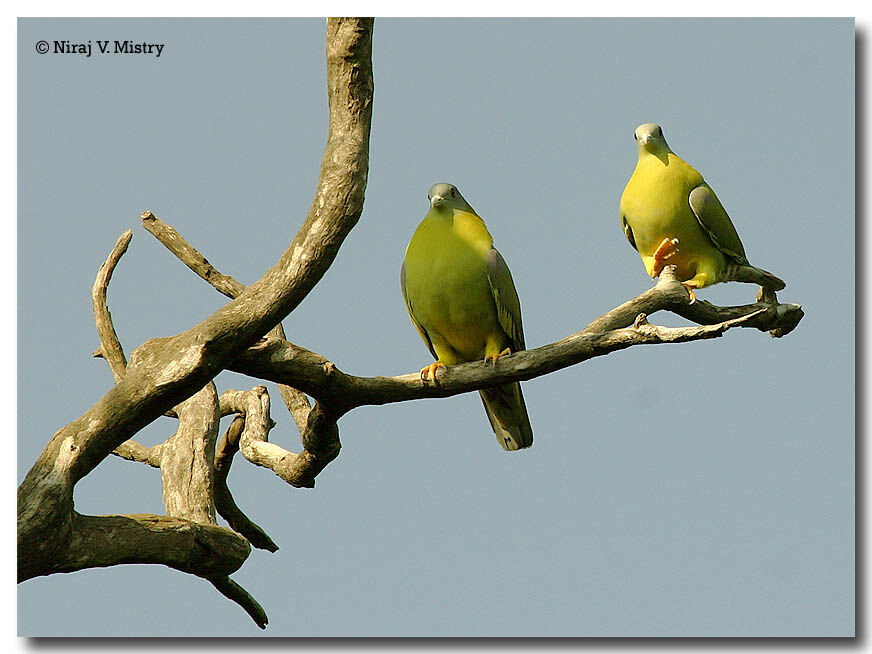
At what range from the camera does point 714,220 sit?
573cm

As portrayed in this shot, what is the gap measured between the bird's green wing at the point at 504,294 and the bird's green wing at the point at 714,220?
1.27 meters

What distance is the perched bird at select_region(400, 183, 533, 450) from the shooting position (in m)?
5.11

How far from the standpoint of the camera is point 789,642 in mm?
4453

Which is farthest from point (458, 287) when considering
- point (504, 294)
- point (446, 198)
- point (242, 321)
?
point (242, 321)

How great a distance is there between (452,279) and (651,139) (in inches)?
61.0

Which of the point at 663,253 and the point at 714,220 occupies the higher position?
the point at 714,220

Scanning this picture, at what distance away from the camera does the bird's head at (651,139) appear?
18.8 ft

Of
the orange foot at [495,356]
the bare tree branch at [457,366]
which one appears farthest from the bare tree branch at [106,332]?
the orange foot at [495,356]

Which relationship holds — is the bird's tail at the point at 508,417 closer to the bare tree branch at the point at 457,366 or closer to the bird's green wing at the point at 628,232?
the bare tree branch at the point at 457,366

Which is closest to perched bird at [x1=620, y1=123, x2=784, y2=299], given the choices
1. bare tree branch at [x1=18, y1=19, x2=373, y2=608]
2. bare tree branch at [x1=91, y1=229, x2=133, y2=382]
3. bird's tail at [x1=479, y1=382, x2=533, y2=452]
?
bird's tail at [x1=479, y1=382, x2=533, y2=452]

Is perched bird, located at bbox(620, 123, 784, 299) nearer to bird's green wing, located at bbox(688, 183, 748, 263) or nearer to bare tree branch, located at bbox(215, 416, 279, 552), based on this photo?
bird's green wing, located at bbox(688, 183, 748, 263)

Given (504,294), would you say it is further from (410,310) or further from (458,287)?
(410,310)

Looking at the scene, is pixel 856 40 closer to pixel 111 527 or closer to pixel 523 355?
pixel 523 355

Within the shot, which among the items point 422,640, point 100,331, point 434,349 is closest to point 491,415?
point 434,349
